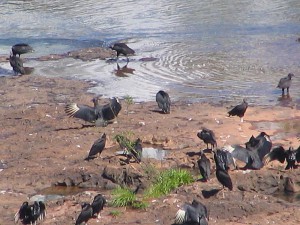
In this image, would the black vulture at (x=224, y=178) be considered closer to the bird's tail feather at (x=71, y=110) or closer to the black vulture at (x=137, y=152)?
the black vulture at (x=137, y=152)

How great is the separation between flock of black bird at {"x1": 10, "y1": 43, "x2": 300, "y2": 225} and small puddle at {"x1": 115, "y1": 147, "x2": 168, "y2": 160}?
485mm

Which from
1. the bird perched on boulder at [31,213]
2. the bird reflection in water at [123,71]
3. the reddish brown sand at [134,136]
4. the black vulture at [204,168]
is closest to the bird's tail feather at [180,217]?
the reddish brown sand at [134,136]

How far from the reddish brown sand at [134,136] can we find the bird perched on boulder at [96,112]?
0.16 meters

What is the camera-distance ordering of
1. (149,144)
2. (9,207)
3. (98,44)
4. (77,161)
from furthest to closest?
(98,44), (149,144), (77,161), (9,207)

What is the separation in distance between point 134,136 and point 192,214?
4557mm

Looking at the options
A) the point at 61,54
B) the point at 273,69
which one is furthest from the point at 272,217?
the point at 61,54

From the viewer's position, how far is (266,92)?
57.6 feet

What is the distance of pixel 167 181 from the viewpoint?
11250 mm

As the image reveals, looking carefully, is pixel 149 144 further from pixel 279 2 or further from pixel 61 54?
pixel 279 2

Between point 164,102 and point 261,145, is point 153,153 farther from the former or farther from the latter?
point 164,102

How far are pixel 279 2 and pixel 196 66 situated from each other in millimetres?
11348

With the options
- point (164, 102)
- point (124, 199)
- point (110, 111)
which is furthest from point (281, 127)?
point (124, 199)

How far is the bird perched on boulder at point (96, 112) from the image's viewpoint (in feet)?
47.4

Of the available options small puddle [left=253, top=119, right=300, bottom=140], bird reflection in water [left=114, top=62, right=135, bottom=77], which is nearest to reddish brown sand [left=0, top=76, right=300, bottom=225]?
small puddle [left=253, top=119, right=300, bottom=140]
